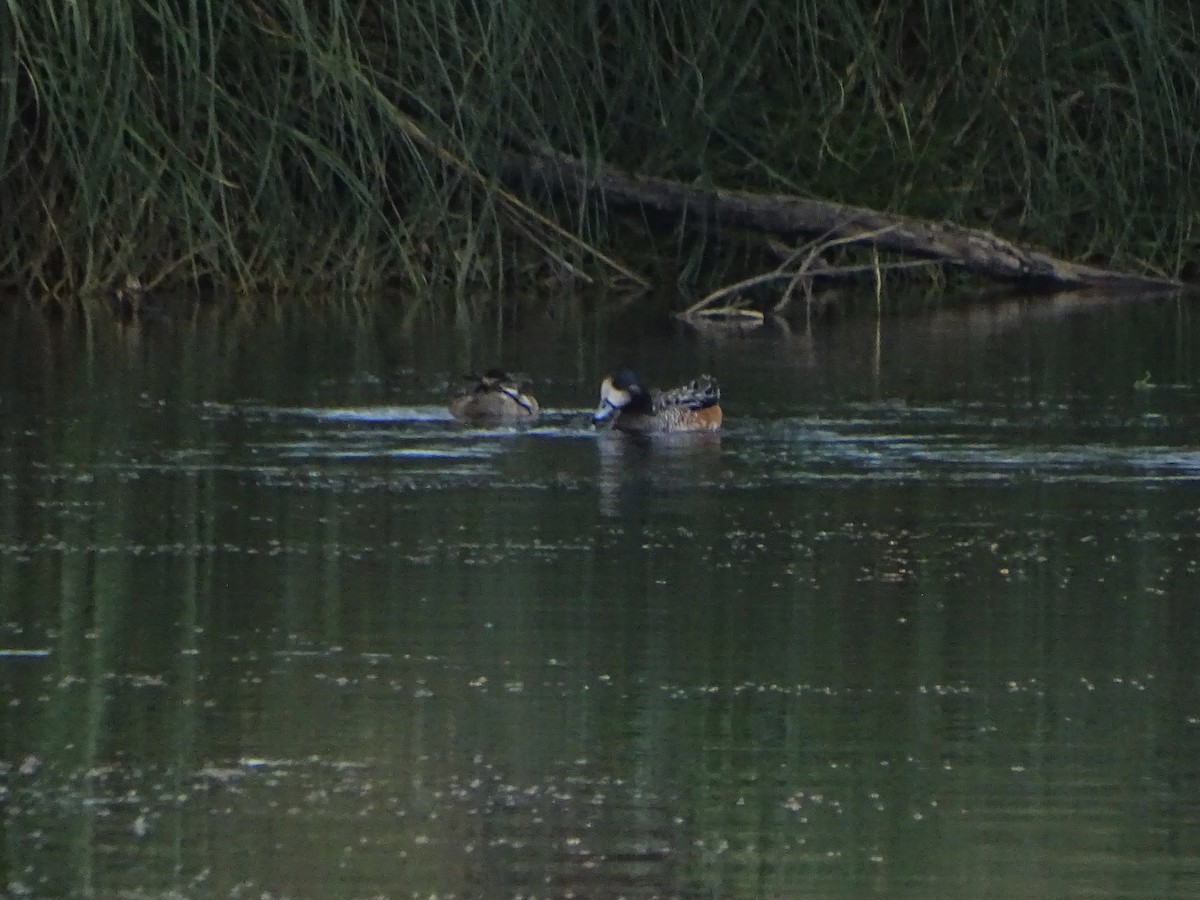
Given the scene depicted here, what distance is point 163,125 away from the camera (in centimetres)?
1962

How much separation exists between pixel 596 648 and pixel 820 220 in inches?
508

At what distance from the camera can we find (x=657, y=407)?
13070mm

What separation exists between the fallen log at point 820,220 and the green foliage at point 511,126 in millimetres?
232

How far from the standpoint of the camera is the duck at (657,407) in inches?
508

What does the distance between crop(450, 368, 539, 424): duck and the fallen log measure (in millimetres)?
7170

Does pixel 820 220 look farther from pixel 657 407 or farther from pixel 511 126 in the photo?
pixel 657 407

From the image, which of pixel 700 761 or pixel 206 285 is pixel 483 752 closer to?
pixel 700 761

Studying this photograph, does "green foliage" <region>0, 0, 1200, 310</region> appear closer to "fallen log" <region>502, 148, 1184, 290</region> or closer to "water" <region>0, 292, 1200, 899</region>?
"fallen log" <region>502, 148, 1184, 290</region>

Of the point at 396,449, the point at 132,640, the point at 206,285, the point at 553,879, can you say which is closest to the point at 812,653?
the point at 132,640

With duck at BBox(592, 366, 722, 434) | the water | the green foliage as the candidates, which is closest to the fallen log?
the green foliage

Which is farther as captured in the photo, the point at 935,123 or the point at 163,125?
the point at 935,123

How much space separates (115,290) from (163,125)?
3.64ft

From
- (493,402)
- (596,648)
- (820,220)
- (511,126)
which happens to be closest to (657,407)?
(493,402)

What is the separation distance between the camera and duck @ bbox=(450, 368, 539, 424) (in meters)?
12.9
